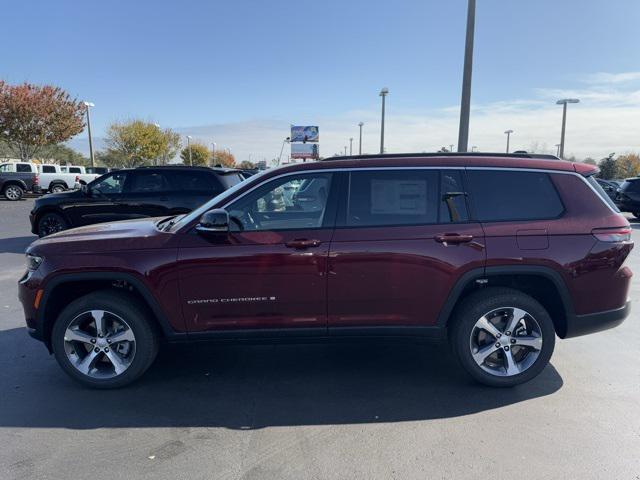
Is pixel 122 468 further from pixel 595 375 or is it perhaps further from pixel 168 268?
pixel 595 375

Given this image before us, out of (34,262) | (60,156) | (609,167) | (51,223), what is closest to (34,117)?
(60,156)

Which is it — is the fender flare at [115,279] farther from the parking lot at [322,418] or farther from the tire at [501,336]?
the tire at [501,336]

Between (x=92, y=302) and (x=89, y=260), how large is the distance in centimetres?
34

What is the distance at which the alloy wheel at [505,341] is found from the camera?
381 centimetres

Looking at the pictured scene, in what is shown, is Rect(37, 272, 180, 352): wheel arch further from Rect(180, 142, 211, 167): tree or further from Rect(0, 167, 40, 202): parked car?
Rect(180, 142, 211, 167): tree

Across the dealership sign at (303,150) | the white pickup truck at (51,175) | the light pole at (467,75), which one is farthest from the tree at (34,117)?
the light pole at (467,75)

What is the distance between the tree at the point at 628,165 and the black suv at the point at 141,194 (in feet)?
182

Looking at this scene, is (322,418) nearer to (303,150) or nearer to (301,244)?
(301,244)

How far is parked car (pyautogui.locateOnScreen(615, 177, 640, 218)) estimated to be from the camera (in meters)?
16.7

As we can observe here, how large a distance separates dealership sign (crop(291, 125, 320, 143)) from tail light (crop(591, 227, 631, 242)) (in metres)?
50.2

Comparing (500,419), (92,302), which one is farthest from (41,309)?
(500,419)

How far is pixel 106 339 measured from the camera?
12.6 ft

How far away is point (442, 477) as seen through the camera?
2748 mm

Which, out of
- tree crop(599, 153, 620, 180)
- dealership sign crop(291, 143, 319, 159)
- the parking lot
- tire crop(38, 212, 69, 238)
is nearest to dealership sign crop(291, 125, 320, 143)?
dealership sign crop(291, 143, 319, 159)
